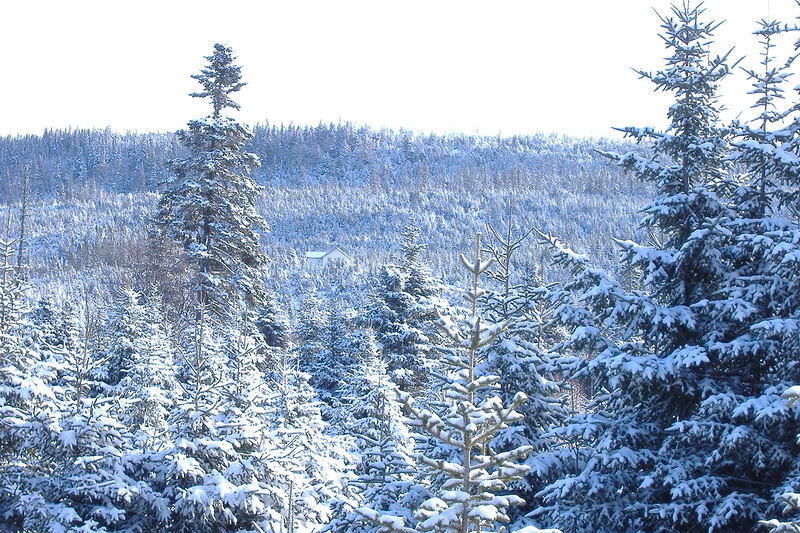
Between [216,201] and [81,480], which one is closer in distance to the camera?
[81,480]

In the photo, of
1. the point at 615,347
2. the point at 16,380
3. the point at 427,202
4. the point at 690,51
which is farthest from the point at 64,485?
the point at 427,202

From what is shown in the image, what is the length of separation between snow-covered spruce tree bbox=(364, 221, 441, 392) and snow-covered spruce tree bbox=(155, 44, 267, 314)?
165 inches

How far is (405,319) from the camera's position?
21312 mm

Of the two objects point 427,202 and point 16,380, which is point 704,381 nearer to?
point 16,380

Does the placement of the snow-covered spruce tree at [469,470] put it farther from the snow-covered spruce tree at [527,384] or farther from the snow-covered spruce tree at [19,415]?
the snow-covered spruce tree at [19,415]

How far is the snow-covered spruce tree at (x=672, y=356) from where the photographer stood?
25.0ft

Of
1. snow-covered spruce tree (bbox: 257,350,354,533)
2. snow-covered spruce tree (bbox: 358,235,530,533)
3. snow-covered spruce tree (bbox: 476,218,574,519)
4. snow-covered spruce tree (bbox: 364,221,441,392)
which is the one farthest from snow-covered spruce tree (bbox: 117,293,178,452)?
snow-covered spruce tree (bbox: 358,235,530,533)

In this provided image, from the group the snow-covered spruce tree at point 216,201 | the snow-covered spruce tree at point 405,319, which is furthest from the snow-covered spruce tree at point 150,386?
the snow-covered spruce tree at point 405,319

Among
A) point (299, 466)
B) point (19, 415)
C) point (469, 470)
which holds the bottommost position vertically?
point (299, 466)

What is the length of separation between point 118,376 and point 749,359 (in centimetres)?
1550

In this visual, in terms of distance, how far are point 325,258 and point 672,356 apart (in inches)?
5112

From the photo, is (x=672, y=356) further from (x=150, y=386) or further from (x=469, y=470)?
(x=150, y=386)

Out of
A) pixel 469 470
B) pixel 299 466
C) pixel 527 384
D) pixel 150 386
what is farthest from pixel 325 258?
pixel 469 470

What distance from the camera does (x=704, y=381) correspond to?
8.13 m
